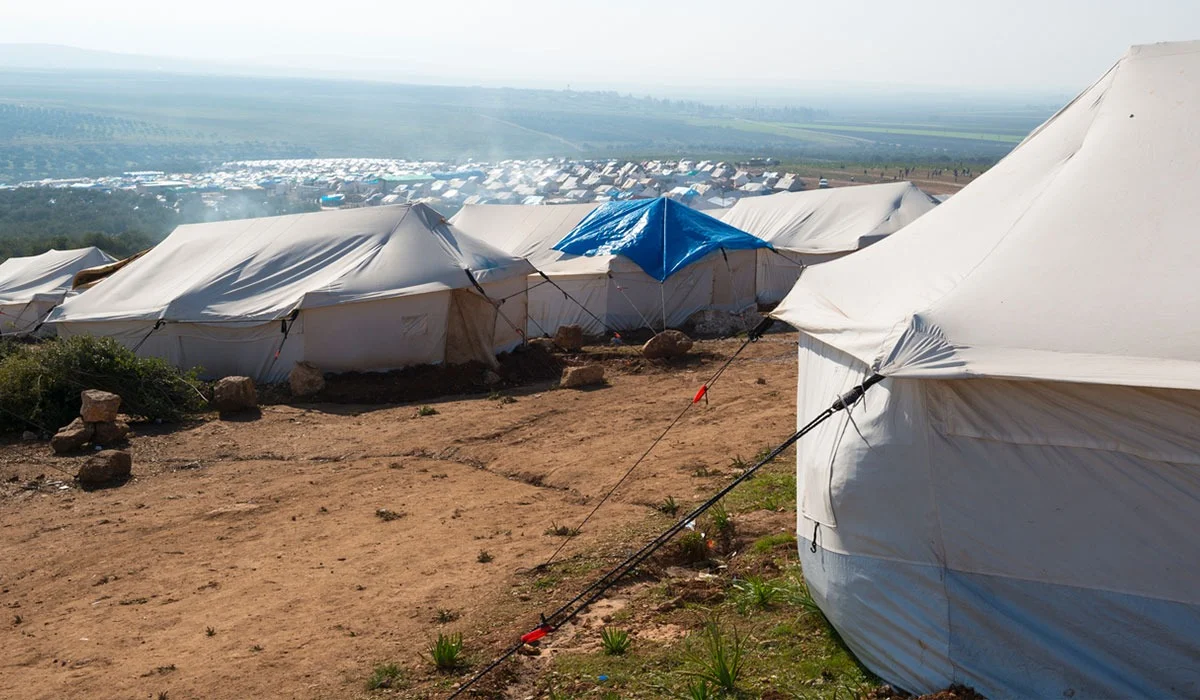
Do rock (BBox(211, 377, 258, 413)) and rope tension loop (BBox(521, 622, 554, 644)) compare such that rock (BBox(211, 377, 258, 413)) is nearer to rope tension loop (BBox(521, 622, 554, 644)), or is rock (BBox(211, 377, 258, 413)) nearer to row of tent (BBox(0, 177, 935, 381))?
row of tent (BBox(0, 177, 935, 381))

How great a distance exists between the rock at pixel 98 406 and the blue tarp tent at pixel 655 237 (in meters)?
11.0

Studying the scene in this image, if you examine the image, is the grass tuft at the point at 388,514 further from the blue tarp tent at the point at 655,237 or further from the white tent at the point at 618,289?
the blue tarp tent at the point at 655,237

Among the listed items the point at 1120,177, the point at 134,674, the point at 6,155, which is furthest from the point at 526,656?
the point at 6,155

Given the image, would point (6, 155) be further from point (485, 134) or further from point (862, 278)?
point (862, 278)

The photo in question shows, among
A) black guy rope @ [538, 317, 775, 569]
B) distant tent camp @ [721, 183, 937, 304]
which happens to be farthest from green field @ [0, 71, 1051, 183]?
black guy rope @ [538, 317, 775, 569]

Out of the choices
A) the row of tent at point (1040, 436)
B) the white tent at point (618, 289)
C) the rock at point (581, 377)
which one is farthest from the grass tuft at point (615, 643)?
the white tent at point (618, 289)

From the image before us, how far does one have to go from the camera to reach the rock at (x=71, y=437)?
13.2 m

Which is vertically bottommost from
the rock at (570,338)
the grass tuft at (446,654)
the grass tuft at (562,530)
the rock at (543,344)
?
the rock at (543,344)

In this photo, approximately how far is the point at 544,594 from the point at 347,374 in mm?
10549

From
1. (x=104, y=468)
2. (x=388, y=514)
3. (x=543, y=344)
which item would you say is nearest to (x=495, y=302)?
(x=543, y=344)

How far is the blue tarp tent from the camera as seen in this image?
859 inches

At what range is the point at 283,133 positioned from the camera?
16662 centimetres

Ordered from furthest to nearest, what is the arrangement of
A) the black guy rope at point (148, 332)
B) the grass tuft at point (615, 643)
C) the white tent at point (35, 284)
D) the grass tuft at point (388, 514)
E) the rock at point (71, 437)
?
1. the white tent at point (35, 284)
2. the black guy rope at point (148, 332)
3. the rock at point (71, 437)
4. the grass tuft at point (388, 514)
5. the grass tuft at point (615, 643)

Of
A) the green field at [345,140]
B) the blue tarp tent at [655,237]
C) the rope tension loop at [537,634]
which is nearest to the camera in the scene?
the rope tension loop at [537,634]
